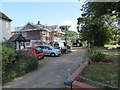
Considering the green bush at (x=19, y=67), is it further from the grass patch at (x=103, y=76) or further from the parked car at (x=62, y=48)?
the parked car at (x=62, y=48)

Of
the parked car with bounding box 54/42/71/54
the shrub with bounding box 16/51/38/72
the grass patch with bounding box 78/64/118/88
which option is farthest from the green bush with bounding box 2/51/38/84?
the parked car with bounding box 54/42/71/54

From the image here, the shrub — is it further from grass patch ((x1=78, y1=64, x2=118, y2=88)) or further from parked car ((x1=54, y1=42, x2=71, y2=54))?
parked car ((x1=54, y1=42, x2=71, y2=54))

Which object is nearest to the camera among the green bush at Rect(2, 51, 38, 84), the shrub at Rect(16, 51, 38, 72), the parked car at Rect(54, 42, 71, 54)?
the green bush at Rect(2, 51, 38, 84)

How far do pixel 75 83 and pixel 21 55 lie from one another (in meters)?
4.35

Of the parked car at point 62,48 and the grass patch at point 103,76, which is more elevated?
the parked car at point 62,48

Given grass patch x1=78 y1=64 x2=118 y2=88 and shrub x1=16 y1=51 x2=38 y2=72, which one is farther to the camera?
shrub x1=16 y1=51 x2=38 y2=72

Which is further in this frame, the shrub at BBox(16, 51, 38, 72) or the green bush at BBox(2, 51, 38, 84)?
the shrub at BBox(16, 51, 38, 72)

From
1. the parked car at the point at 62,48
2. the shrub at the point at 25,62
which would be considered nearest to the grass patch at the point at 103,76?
the shrub at the point at 25,62

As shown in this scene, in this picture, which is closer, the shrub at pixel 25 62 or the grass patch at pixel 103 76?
the grass patch at pixel 103 76

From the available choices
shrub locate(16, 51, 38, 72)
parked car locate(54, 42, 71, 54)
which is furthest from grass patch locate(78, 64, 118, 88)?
parked car locate(54, 42, 71, 54)

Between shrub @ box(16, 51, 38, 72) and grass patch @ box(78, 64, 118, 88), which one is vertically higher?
shrub @ box(16, 51, 38, 72)

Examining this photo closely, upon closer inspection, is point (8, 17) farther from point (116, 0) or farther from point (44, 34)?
point (116, 0)

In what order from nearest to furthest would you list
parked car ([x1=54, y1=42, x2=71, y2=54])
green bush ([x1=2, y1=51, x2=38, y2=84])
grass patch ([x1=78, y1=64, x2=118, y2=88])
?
grass patch ([x1=78, y1=64, x2=118, y2=88]), green bush ([x1=2, y1=51, x2=38, y2=84]), parked car ([x1=54, y1=42, x2=71, y2=54])

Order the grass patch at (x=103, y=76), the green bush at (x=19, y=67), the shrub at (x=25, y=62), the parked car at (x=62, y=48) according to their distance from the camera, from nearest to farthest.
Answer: the grass patch at (x=103, y=76) < the green bush at (x=19, y=67) < the shrub at (x=25, y=62) < the parked car at (x=62, y=48)
